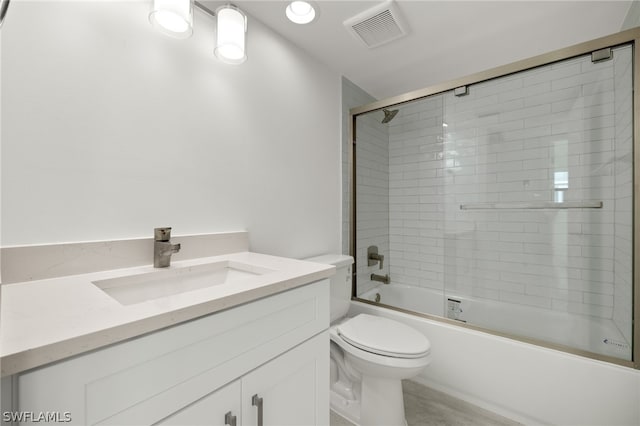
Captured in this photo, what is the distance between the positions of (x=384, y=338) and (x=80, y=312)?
1236mm

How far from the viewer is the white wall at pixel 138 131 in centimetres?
85

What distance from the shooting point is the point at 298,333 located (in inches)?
34.9

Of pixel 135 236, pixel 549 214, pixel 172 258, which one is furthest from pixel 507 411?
pixel 135 236

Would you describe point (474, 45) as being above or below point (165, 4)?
above

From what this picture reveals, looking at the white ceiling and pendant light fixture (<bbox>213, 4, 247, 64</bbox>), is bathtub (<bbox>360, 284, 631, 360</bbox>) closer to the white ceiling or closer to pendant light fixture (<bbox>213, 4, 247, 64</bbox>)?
the white ceiling

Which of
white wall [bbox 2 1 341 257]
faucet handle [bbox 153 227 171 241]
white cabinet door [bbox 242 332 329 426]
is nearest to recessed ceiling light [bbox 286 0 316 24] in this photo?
white wall [bbox 2 1 341 257]

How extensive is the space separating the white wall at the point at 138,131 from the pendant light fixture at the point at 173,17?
0.33 feet

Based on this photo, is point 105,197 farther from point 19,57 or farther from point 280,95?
point 280,95

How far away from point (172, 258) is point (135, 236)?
16 centimetres

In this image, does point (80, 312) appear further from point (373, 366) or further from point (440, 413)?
point (440, 413)

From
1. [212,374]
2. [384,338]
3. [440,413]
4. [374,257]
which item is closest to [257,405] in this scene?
[212,374]

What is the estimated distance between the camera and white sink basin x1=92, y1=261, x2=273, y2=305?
88 cm

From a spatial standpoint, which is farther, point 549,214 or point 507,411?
point 549,214

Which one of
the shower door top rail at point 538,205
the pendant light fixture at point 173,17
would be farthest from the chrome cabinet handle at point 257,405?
the shower door top rail at point 538,205
